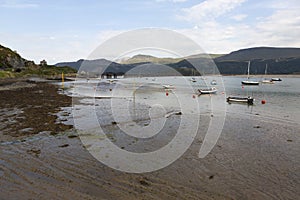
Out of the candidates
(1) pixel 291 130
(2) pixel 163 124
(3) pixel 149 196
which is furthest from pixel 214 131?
(3) pixel 149 196

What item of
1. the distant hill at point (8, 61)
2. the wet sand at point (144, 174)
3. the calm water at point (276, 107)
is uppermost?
the distant hill at point (8, 61)

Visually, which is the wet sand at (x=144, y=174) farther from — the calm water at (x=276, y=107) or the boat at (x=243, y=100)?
the boat at (x=243, y=100)

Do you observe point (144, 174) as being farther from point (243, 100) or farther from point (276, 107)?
point (243, 100)

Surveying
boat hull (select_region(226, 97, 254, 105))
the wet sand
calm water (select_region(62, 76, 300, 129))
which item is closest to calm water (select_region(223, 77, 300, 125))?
calm water (select_region(62, 76, 300, 129))

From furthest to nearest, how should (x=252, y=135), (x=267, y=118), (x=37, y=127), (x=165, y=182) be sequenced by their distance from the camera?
(x=267, y=118) < (x=252, y=135) < (x=37, y=127) < (x=165, y=182)

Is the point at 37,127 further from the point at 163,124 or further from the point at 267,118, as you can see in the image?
the point at 267,118

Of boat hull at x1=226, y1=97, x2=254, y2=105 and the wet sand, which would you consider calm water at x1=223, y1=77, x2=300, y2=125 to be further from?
the wet sand

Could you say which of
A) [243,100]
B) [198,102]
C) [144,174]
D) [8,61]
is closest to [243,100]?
[243,100]

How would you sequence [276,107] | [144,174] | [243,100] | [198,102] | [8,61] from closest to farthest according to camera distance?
[144,174] → [276,107] → [198,102] → [243,100] → [8,61]

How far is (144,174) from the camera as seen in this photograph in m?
8.98

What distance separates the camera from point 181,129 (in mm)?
17156

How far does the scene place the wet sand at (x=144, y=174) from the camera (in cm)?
729

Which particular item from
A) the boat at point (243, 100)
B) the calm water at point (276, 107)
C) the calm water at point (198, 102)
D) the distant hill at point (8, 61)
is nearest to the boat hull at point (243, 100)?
the boat at point (243, 100)

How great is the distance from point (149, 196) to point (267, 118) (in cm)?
2118
